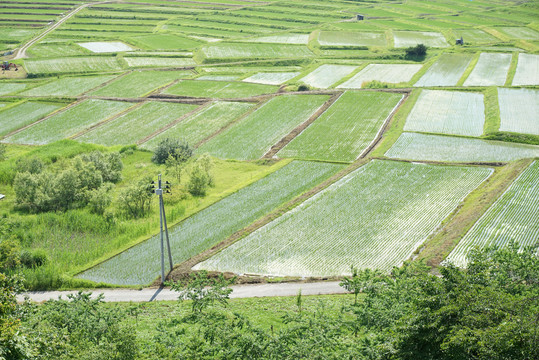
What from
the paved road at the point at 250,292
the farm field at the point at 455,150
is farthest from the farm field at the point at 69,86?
the paved road at the point at 250,292

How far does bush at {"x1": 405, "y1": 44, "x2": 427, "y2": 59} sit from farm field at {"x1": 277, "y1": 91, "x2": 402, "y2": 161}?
34.4 metres

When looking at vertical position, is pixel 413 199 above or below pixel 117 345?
below

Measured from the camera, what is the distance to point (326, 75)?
97.2 m

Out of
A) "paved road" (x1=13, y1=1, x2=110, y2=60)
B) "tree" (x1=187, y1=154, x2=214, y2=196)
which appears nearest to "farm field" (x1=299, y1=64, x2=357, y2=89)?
"tree" (x1=187, y1=154, x2=214, y2=196)

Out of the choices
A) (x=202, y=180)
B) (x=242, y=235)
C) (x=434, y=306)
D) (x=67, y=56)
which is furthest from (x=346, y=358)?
(x=67, y=56)

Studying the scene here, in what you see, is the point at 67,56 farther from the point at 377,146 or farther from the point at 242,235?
the point at 242,235

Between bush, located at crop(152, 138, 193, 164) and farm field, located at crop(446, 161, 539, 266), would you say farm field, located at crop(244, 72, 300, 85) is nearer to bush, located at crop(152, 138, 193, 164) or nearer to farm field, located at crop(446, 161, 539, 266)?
bush, located at crop(152, 138, 193, 164)

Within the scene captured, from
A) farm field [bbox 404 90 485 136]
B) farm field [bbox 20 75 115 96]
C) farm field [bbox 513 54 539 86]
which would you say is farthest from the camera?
farm field [bbox 20 75 115 96]

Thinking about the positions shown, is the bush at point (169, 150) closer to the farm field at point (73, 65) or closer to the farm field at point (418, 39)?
the farm field at point (73, 65)

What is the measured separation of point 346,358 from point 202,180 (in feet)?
103

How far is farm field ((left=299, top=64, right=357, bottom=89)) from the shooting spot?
299ft

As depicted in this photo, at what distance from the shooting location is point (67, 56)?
376 feet

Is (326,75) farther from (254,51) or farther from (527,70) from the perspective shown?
(527,70)

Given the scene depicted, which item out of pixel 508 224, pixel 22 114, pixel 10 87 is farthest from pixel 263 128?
pixel 10 87
